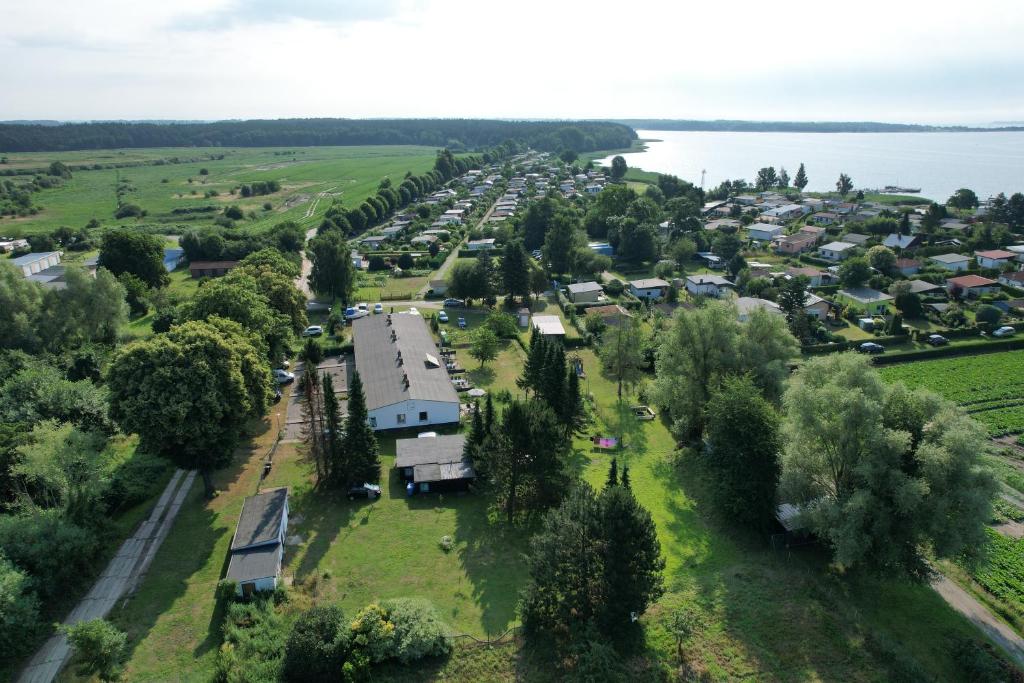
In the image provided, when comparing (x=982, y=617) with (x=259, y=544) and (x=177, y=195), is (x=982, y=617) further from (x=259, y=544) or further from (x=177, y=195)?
(x=177, y=195)

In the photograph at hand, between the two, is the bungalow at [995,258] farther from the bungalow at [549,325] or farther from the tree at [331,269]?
the tree at [331,269]

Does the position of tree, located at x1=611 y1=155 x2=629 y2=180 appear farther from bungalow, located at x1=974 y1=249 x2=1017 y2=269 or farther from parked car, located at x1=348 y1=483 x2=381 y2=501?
parked car, located at x1=348 y1=483 x2=381 y2=501

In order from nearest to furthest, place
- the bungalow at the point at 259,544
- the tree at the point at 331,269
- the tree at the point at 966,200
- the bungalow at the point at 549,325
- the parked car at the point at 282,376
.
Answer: the bungalow at the point at 259,544
the parked car at the point at 282,376
the bungalow at the point at 549,325
the tree at the point at 331,269
the tree at the point at 966,200

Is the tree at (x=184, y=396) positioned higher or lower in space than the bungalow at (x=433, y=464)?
higher

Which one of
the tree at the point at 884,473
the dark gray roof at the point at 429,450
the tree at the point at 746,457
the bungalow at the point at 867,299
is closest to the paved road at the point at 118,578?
the dark gray roof at the point at 429,450

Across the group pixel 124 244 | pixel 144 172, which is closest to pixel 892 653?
pixel 124 244

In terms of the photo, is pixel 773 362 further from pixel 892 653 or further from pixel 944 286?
pixel 944 286
